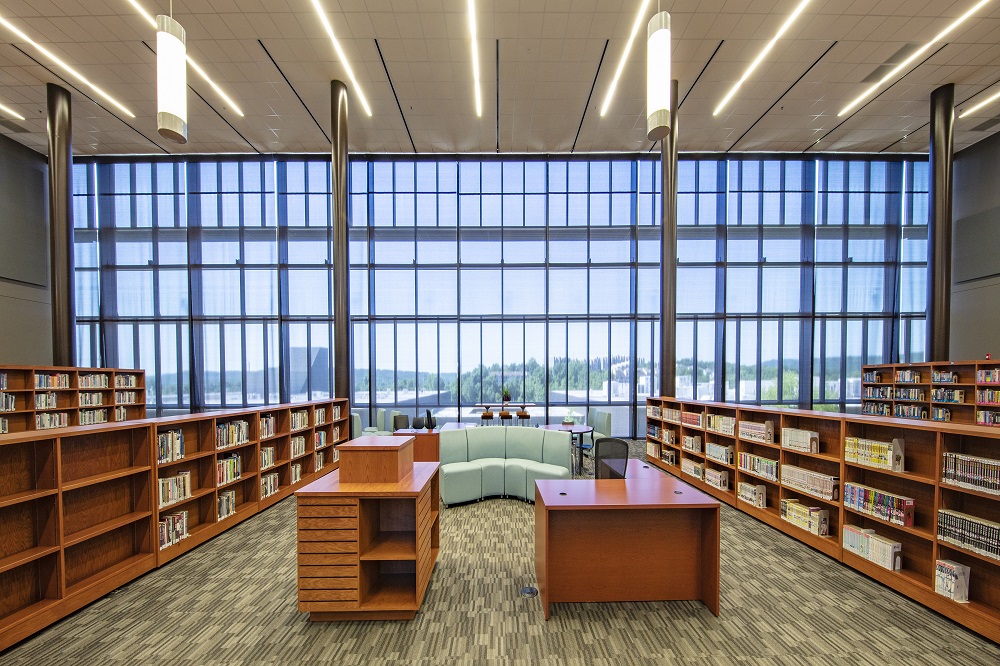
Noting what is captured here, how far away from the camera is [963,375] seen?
7605mm

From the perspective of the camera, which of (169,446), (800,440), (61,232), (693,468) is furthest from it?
(61,232)

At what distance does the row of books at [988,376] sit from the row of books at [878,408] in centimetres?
195

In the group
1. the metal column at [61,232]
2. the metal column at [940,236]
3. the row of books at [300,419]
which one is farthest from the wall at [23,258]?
the metal column at [940,236]

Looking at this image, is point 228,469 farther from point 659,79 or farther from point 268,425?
point 659,79

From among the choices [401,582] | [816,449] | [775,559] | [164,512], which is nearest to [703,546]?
[775,559]

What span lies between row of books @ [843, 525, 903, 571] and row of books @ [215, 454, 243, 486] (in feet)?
20.8

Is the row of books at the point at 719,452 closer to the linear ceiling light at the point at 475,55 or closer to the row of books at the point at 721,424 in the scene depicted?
the row of books at the point at 721,424

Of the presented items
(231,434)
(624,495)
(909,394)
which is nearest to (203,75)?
(231,434)

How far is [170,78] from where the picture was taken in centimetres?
290

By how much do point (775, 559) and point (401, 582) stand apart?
3508 millimetres

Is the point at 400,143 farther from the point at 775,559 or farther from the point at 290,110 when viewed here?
the point at 775,559

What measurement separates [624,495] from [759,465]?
2.87m

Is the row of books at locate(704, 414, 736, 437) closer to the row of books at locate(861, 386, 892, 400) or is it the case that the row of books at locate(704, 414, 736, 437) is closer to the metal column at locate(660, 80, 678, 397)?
the metal column at locate(660, 80, 678, 397)

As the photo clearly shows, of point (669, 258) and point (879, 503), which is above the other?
point (669, 258)
